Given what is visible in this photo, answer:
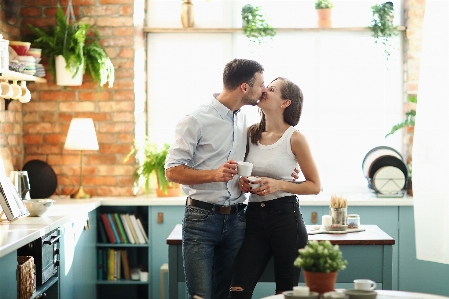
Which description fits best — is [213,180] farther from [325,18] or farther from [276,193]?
[325,18]

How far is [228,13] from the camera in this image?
5508 mm

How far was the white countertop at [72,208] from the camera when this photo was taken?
3.12m

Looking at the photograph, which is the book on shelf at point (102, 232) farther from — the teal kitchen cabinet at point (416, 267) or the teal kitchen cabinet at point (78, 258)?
the teal kitchen cabinet at point (416, 267)

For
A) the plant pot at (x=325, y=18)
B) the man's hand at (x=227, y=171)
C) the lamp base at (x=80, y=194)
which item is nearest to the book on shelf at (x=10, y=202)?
the lamp base at (x=80, y=194)

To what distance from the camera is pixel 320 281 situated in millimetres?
2166

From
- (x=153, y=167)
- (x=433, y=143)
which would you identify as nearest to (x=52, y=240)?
(x=153, y=167)

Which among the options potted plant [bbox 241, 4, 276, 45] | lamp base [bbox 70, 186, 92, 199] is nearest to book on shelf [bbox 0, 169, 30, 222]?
lamp base [bbox 70, 186, 92, 199]

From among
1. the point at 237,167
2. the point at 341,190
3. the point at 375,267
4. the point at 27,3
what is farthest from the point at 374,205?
the point at 27,3

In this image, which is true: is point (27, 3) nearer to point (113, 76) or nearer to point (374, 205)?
point (113, 76)

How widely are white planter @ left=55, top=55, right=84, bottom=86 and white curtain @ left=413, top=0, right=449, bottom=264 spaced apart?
96.1 inches

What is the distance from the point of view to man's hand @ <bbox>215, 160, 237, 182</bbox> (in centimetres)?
284

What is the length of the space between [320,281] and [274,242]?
2.80ft

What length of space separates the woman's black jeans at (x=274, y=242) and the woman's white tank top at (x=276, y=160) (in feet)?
0.39

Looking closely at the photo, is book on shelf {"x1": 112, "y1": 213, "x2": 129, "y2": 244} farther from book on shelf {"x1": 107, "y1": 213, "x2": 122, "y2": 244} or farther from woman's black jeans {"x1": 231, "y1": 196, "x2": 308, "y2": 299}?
woman's black jeans {"x1": 231, "y1": 196, "x2": 308, "y2": 299}
